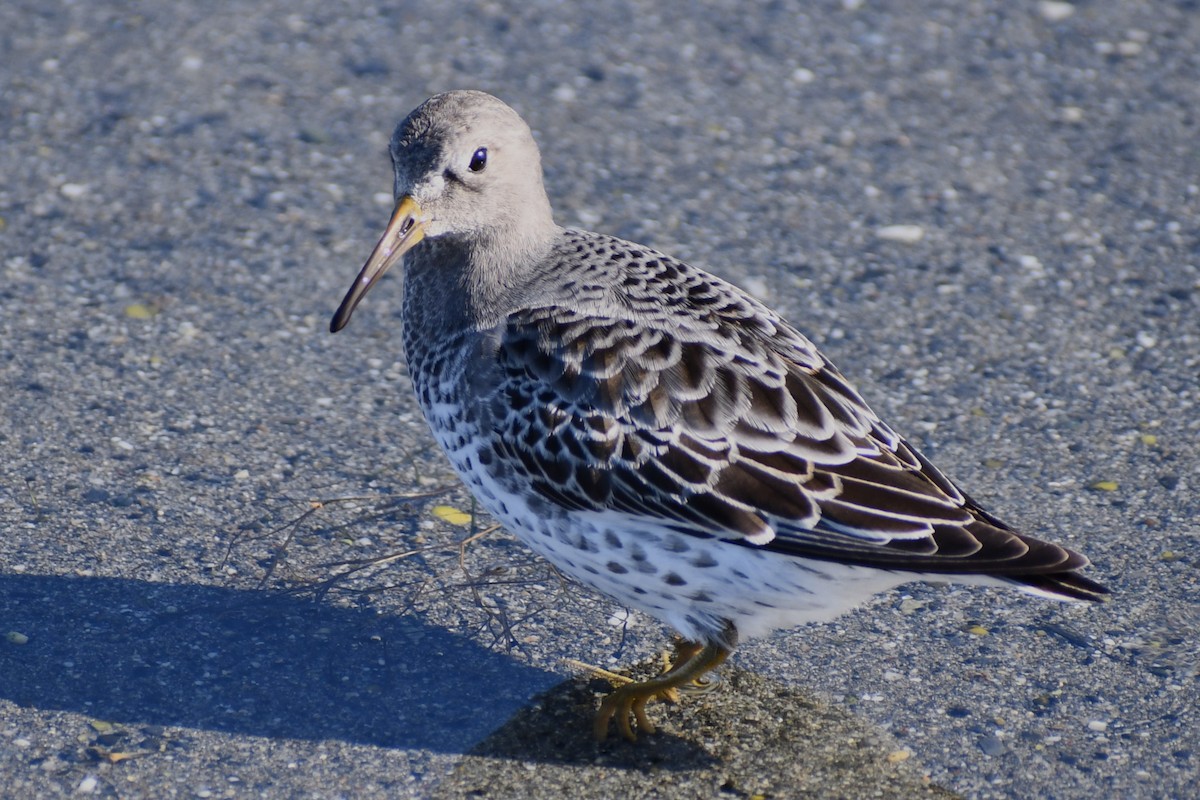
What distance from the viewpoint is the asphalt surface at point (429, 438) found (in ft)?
14.5

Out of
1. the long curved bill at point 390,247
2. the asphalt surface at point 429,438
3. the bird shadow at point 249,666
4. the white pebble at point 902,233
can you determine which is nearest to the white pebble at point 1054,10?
the asphalt surface at point 429,438

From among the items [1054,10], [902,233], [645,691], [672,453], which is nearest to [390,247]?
[672,453]

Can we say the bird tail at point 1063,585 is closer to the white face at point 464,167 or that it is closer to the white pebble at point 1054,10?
the white face at point 464,167

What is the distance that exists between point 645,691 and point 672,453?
76 centimetres

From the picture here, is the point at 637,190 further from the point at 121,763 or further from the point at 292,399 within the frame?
the point at 121,763

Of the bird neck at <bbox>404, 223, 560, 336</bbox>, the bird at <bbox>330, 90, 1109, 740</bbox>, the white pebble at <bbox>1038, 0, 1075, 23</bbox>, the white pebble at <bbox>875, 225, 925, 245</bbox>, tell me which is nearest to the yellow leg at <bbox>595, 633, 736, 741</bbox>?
the bird at <bbox>330, 90, 1109, 740</bbox>

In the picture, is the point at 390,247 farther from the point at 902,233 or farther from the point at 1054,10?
the point at 1054,10

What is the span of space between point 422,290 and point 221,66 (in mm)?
3812

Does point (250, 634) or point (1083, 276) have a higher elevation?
point (1083, 276)

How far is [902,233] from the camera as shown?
703 centimetres

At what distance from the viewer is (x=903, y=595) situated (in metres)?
5.07

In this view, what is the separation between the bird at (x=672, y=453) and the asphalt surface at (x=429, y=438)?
1.57ft

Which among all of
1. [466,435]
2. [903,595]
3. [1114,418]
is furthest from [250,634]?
[1114,418]

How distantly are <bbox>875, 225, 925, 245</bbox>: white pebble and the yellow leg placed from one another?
119 inches
